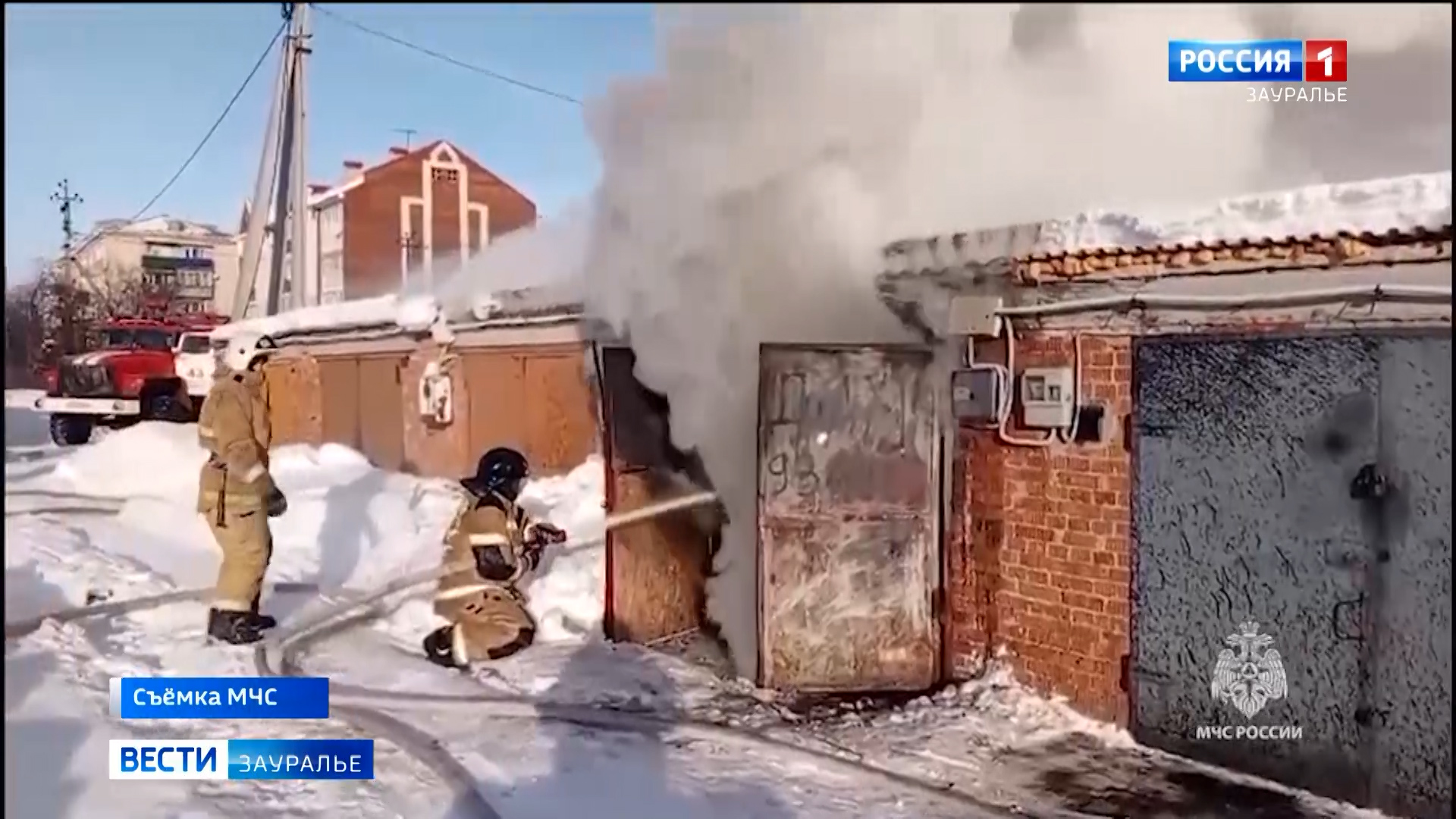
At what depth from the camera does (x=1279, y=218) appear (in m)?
3.96

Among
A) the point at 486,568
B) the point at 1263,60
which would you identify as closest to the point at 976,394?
the point at 1263,60

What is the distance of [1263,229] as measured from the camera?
400 cm

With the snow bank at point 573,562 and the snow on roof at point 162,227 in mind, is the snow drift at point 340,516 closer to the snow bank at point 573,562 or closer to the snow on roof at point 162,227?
the snow bank at point 573,562

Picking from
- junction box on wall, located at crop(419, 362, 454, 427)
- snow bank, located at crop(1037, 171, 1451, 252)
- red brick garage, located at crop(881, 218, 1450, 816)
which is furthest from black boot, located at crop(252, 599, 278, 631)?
snow bank, located at crop(1037, 171, 1451, 252)

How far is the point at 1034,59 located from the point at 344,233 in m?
2.58

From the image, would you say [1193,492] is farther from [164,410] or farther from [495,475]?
[164,410]

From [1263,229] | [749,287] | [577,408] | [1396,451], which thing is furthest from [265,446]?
[1396,451]

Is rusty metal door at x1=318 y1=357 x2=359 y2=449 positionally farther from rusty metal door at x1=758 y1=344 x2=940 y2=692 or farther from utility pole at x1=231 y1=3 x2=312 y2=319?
rusty metal door at x1=758 y1=344 x2=940 y2=692

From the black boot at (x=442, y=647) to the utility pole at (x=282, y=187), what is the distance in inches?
59.7

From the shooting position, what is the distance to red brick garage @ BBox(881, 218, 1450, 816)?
12.9ft

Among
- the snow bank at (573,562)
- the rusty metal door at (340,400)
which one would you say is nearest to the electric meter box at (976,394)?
the snow bank at (573,562)

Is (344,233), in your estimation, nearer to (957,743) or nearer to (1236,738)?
(957,743)

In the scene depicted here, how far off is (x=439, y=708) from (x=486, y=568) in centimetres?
65

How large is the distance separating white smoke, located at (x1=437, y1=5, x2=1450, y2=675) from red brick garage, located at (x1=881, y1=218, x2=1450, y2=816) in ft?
1.04
